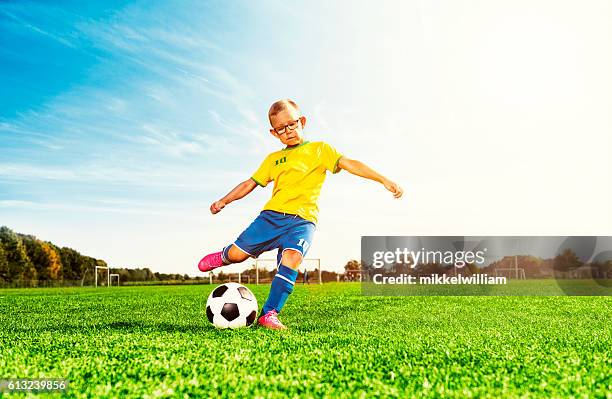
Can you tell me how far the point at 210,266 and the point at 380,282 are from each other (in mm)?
12706

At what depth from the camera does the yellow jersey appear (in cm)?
559

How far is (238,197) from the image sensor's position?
6223mm

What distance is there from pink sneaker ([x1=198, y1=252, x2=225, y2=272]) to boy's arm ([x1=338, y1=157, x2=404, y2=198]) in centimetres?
164

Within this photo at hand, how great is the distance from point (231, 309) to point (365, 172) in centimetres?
194

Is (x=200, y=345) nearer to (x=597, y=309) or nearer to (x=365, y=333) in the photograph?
(x=365, y=333)

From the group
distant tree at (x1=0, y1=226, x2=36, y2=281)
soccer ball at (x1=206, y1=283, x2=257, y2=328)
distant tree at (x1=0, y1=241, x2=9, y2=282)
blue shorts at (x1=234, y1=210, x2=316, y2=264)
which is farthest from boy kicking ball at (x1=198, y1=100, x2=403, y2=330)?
distant tree at (x1=0, y1=226, x2=36, y2=281)

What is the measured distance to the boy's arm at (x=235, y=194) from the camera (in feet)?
20.3

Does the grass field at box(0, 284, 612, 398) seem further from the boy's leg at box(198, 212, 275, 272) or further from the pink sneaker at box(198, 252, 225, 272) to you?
the boy's leg at box(198, 212, 275, 272)

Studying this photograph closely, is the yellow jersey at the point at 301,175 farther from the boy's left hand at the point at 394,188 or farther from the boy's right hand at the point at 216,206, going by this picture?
the boy's right hand at the point at 216,206

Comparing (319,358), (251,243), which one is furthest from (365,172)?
(319,358)

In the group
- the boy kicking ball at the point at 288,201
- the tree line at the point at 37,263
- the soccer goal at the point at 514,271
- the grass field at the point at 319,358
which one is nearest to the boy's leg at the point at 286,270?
the boy kicking ball at the point at 288,201

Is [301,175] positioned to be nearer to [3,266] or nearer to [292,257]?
[292,257]

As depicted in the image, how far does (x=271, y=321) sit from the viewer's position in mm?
5230

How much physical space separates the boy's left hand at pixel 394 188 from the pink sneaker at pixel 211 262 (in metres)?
1.92
